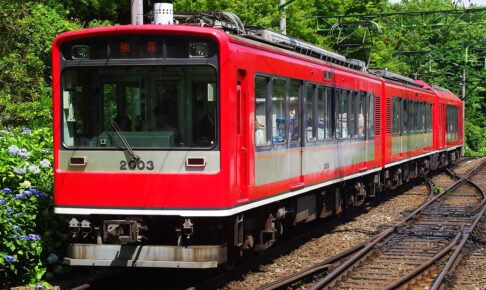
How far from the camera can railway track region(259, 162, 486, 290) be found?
32.4 ft

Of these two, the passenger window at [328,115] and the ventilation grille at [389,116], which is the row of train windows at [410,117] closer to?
the ventilation grille at [389,116]

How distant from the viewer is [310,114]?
12.3m

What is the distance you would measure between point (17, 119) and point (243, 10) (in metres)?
9.16

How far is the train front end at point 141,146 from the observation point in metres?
8.58

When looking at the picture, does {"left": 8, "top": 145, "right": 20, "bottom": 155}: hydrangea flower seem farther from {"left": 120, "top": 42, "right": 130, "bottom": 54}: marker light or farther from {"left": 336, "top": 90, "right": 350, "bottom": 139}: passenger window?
{"left": 336, "top": 90, "right": 350, "bottom": 139}: passenger window

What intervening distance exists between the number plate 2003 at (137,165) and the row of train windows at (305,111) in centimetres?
157

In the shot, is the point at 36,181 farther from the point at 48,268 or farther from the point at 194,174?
the point at 194,174

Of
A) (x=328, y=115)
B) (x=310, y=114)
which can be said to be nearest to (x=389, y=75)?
(x=328, y=115)

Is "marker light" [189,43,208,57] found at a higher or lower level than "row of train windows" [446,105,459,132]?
higher

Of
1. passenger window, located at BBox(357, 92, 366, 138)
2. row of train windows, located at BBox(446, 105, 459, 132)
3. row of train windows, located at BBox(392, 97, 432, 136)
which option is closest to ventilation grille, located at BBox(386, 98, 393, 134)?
row of train windows, located at BBox(392, 97, 432, 136)

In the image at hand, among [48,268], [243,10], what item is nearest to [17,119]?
[48,268]

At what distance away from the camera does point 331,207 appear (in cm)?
1466

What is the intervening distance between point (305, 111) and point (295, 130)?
615 mm

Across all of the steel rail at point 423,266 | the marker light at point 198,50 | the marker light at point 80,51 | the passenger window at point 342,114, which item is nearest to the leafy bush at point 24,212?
the marker light at point 80,51
